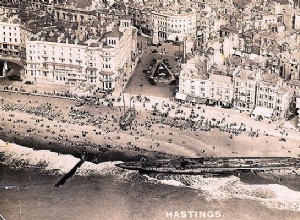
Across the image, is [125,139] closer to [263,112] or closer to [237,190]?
[237,190]

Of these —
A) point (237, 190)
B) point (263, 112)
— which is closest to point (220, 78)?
point (263, 112)

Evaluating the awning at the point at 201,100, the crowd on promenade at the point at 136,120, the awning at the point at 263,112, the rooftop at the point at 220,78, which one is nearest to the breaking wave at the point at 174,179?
the crowd on promenade at the point at 136,120

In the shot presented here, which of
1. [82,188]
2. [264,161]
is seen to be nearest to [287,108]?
[264,161]

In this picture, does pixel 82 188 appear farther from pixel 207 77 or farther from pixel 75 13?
pixel 75 13

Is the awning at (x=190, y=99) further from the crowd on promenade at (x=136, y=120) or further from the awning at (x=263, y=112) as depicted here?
the awning at (x=263, y=112)

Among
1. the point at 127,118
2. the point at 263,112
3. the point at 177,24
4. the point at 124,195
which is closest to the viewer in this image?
the point at 124,195

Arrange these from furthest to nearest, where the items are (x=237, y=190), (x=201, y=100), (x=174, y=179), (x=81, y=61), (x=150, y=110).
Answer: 1. (x=81, y=61)
2. (x=201, y=100)
3. (x=150, y=110)
4. (x=174, y=179)
5. (x=237, y=190)

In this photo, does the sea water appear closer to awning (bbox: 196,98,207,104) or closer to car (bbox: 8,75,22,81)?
awning (bbox: 196,98,207,104)

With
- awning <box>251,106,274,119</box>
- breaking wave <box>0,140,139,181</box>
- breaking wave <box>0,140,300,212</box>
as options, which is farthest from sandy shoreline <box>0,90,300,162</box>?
awning <box>251,106,274,119</box>
